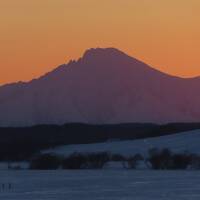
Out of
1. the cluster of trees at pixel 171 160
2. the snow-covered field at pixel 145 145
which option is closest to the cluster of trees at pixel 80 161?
the cluster of trees at pixel 171 160

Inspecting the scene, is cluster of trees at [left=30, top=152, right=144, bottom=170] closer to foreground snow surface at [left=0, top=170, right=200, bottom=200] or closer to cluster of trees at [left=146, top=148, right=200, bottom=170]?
cluster of trees at [left=146, top=148, right=200, bottom=170]

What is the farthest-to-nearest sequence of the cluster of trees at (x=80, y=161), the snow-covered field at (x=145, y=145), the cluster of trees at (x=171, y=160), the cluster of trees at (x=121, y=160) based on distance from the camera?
the snow-covered field at (x=145, y=145)
the cluster of trees at (x=80, y=161)
the cluster of trees at (x=121, y=160)
the cluster of trees at (x=171, y=160)

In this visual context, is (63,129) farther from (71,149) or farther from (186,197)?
(186,197)

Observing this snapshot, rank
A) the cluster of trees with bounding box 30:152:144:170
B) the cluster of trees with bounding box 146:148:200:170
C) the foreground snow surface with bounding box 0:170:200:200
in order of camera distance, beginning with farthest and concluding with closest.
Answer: the cluster of trees with bounding box 30:152:144:170 → the cluster of trees with bounding box 146:148:200:170 → the foreground snow surface with bounding box 0:170:200:200

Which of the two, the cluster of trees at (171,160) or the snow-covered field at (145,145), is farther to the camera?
the snow-covered field at (145,145)

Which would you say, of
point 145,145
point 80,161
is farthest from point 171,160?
point 145,145

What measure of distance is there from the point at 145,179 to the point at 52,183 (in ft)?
27.5

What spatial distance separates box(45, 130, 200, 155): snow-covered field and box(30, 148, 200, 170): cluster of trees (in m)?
3.79

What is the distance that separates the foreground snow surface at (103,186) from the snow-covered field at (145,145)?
72.4 feet

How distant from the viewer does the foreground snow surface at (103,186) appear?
266 feet

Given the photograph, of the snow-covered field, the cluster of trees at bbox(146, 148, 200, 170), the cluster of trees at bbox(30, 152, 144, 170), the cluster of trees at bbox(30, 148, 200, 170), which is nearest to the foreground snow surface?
the cluster of trees at bbox(146, 148, 200, 170)

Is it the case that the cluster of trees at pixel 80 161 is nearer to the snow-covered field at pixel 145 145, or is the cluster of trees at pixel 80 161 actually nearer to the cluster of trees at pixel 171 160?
the cluster of trees at pixel 171 160

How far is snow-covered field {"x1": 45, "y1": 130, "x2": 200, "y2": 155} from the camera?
5650 inches

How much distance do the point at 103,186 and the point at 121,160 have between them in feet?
150
